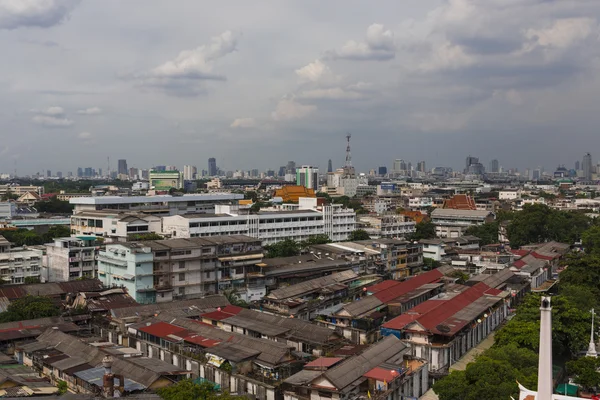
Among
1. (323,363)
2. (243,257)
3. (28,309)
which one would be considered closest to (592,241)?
(243,257)

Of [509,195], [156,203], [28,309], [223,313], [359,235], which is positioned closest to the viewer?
[28,309]

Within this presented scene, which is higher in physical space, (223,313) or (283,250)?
(283,250)

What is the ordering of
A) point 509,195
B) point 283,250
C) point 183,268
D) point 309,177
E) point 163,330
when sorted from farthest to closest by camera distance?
point 309,177
point 509,195
point 283,250
point 183,268
point 163,330

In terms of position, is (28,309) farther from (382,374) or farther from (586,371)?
(586,371)

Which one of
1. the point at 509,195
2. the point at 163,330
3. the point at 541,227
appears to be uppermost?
the point at 509,195

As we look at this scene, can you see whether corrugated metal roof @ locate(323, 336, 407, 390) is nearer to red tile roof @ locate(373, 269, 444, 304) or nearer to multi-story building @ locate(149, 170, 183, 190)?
red tile roof @ locate(373, 269, 444, 304)

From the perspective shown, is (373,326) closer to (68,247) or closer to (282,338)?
(282,338)

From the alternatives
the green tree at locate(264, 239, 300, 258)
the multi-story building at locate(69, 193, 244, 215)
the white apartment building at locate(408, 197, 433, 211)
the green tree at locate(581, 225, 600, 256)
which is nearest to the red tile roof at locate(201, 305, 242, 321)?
the green tree at locate(264, 239, 300, 258)

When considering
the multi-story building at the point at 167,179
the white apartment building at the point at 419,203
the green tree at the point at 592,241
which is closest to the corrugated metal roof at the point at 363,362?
the green tree at the point at 592,241
